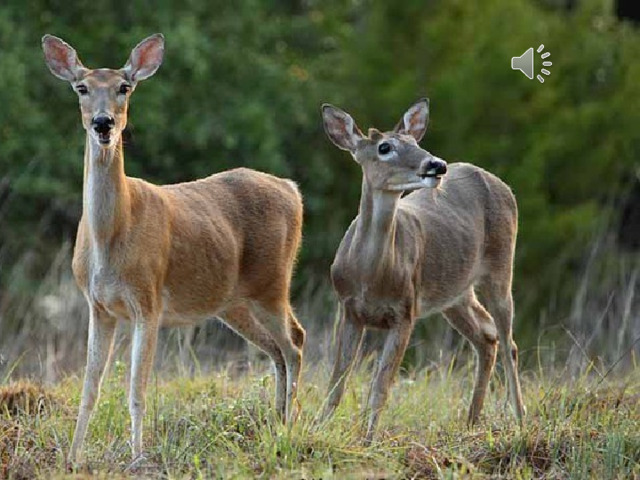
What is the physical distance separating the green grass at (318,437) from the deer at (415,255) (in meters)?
0.29

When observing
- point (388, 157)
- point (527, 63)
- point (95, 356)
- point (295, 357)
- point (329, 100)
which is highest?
point (388, 157)

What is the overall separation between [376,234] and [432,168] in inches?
22.9

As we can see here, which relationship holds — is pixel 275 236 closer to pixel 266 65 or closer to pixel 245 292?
pixel 245 292

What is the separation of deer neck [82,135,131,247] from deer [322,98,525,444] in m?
1.48

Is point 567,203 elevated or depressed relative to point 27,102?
depressed

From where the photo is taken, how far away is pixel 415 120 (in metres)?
10.2

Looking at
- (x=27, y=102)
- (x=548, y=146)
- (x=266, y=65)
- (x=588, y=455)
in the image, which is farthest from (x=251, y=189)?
(x=548, y=146)

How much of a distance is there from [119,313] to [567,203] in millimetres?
15189

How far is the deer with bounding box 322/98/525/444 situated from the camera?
9.55 metres

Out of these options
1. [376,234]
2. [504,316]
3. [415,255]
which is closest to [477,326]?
[504,316]

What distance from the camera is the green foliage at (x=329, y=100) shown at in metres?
18.9

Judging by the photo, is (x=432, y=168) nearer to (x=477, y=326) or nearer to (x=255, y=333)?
(x=255, y=333)

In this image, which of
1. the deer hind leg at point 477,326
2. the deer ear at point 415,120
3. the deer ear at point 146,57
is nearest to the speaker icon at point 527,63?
the deer hind leg at point 477,326

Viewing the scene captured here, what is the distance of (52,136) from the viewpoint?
1889cm
